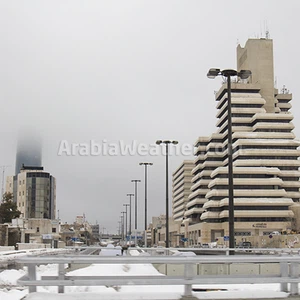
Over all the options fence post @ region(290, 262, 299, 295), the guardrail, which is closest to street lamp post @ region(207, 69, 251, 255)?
fence post @ region(290, 262, 299, 295)

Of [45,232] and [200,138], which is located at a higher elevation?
[200,138]

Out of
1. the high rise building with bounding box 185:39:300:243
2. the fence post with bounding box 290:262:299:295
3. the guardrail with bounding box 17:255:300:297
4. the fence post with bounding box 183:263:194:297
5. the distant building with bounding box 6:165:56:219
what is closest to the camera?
the guardrail with bounding box 17:255:300:297

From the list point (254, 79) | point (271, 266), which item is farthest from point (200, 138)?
point (271, 266)

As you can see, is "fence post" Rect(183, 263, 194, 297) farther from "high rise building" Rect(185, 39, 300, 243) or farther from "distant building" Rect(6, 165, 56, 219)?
"distant building" Rect(6, 165, 56, 219)

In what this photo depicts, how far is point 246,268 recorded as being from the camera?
20.3 meters

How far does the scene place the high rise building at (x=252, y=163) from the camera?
127938 mm

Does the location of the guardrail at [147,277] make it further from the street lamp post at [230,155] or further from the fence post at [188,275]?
the street lamp post at [230,155]

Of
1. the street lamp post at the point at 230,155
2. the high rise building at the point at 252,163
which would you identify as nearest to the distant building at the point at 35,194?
the high rise building at the point at 252,163

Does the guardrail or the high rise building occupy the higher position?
the high rise building

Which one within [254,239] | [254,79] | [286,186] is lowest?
[254,239]

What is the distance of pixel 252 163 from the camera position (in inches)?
5320

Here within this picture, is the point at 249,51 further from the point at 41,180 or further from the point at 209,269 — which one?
the point at 209,269

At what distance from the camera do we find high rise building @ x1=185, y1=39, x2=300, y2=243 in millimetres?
127938

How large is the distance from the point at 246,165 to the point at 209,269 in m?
119
